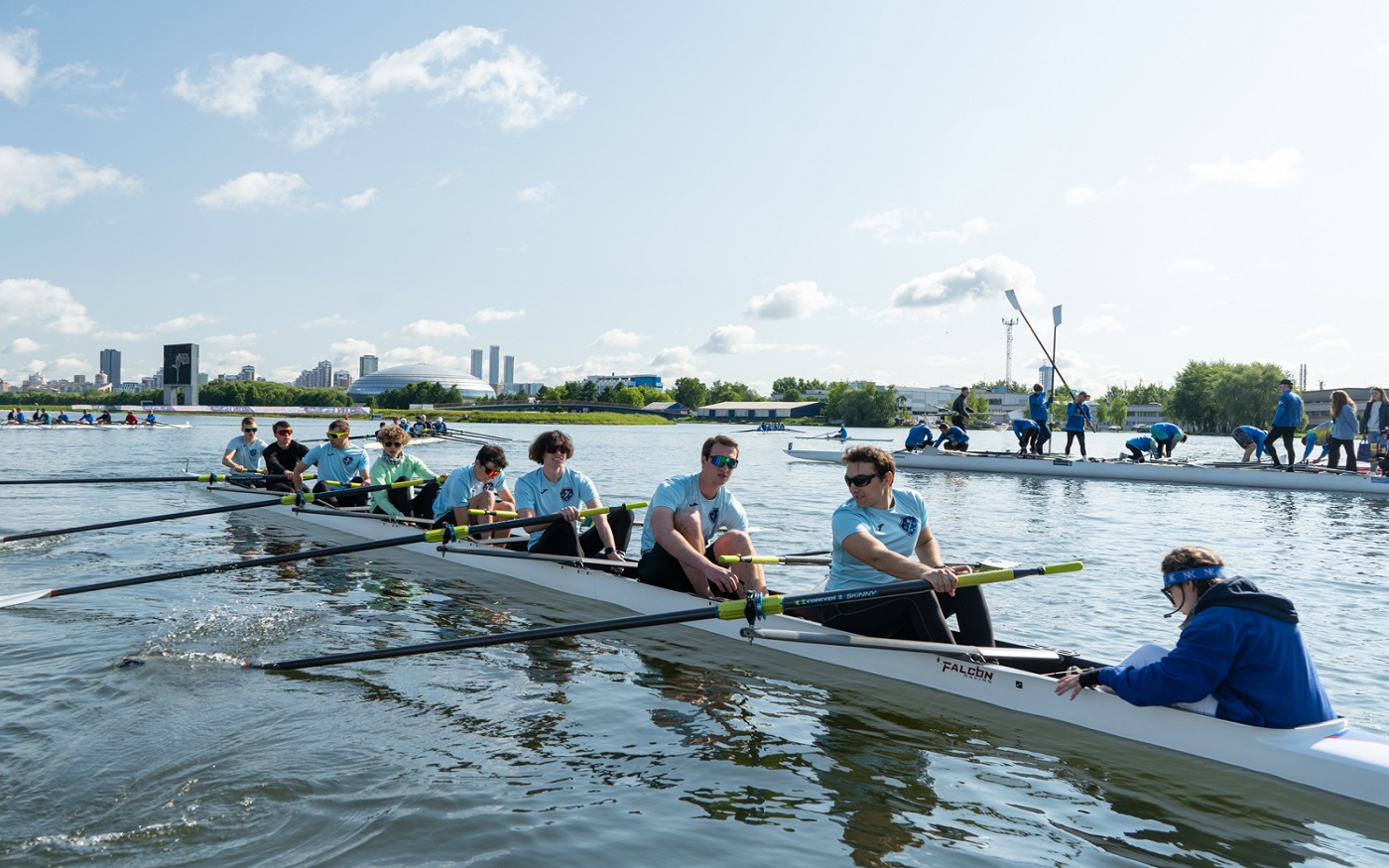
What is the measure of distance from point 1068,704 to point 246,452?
1685 centimetres

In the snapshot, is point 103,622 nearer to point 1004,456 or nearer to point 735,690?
point 735,690

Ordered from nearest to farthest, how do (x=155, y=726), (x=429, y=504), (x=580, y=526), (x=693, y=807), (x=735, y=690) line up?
1. (x=693, y=807)
2. (x=155, y=726)
3. (x=735, y=690)
4. (x=580, y=526)
5. (x=429, y=504)

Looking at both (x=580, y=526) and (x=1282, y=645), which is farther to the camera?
(x=580, y=526)

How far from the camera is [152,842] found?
424 centimetres

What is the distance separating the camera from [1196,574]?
14.7ft

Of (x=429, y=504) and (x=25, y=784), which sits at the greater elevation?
(x=429, y=504)

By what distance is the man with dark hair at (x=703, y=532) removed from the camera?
7188 mm

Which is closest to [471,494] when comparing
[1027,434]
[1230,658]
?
[1230,658]

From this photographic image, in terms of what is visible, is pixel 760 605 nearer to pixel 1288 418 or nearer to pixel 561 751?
pixel 561 751

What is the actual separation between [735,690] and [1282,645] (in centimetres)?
358

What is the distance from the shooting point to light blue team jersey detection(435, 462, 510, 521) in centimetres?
1044

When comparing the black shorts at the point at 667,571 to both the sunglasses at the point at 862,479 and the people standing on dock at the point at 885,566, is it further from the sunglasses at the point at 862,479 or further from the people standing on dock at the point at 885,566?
the sunglasses at the point at 862,479

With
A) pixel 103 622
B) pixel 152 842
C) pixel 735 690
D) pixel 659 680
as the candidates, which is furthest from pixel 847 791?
pixel 103 622

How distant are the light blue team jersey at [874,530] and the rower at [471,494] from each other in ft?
16.4
